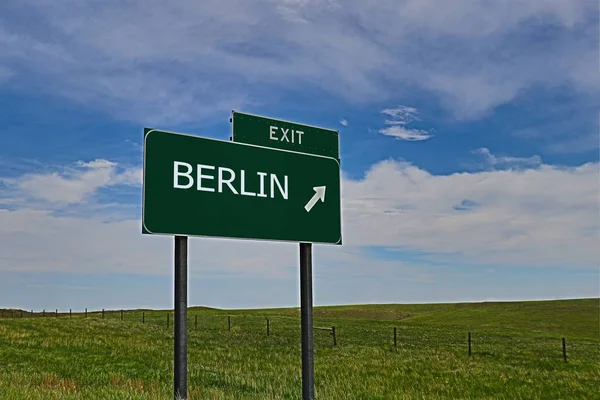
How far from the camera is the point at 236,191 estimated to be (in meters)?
9.20

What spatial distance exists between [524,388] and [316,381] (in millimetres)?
6967

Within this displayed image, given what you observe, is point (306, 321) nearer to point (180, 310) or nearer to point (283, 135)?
point (180, 310)

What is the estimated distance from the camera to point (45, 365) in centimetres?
1952

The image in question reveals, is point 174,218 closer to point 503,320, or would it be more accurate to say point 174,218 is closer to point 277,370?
point 277,370

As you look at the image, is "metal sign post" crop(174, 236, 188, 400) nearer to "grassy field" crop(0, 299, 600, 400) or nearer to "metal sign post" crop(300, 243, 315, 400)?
"grassy field" crop(0, 299, 600, 400)

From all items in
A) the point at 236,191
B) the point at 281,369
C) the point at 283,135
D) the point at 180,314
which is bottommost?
the point at 281,369

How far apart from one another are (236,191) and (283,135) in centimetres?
174

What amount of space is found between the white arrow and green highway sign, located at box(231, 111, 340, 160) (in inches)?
31.3

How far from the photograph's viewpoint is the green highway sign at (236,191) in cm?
842

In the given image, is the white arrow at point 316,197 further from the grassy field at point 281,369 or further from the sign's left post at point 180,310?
the grassy field at point 281,369

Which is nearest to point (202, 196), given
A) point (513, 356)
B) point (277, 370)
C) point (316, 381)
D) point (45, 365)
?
point (316, 381)

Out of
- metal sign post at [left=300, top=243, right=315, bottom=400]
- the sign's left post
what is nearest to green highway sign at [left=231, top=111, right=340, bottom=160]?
metal sign post at [left=300, top=243, right=315, bottom=400]

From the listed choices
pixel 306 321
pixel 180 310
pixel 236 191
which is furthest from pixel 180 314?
pixel 306 321

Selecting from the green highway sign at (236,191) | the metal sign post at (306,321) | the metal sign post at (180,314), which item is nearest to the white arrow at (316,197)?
the green highway sign at (236,191)
